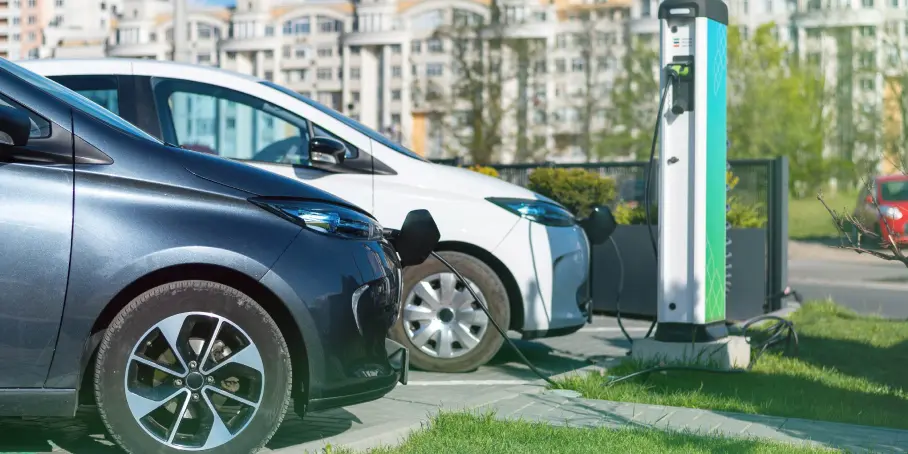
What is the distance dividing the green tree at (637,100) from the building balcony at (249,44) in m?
59.8

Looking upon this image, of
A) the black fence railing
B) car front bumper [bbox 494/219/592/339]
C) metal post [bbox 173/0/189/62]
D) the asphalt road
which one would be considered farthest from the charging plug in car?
metal post [bbox 173/0/189/62]

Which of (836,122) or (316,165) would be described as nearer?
(316,165)

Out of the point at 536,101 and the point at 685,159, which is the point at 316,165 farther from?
the point at 536,101

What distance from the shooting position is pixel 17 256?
4.27 metres

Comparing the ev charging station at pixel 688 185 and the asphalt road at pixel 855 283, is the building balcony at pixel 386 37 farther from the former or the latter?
the ev charging station at pixel 688 185

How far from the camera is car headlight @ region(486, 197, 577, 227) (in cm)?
741

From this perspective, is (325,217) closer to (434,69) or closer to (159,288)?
(159,288)

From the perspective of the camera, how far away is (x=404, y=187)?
719 centimetres

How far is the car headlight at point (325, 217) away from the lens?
465 centimetres

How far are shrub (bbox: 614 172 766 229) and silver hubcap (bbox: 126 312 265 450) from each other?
272 inches

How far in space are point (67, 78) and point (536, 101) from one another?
60417 millimetres

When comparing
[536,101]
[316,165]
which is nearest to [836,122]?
[536,101]

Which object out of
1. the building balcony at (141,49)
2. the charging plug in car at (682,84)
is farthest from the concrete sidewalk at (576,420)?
the building balcony at (141,49)

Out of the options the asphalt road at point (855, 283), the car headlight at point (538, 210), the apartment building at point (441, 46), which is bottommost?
the asphalt road at point (855, 283)
